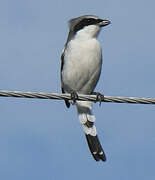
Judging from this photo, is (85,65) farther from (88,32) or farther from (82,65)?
(88,32)

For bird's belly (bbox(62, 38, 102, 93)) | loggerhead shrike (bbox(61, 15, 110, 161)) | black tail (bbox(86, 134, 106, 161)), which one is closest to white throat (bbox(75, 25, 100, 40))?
loggerhead shrike (bbox(61, 15, 110, 161))

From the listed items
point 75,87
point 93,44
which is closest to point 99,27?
point 93,44

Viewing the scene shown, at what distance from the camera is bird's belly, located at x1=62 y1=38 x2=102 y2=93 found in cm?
887

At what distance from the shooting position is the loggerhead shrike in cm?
889

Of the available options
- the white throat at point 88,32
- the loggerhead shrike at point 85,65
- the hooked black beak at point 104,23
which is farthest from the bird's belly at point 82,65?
the hooked black beak at point 104,23

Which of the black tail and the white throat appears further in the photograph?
the white throat

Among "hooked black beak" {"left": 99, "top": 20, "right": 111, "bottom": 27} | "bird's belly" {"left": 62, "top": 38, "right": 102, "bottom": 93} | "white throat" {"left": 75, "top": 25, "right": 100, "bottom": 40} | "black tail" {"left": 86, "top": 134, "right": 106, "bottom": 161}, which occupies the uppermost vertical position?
"hooked black beak" {"left": 99, "top": 20, "right": 111, "bottom": 27}

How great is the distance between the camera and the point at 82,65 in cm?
886

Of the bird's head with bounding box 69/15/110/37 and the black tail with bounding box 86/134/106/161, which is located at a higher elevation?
the bird's head with bounding box 69/15/110/37

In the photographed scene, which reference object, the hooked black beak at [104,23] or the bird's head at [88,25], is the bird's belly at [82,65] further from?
the hooked black beak at [104,23]

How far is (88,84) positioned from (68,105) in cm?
52

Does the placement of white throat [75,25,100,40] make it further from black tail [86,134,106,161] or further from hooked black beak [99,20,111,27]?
black tail [86,134,106,161]

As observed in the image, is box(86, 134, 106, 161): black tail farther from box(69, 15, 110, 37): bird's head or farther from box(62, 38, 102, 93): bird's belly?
box(69, 15, 110, 37): bird's head

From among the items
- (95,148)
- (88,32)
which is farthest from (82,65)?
(95,148)
